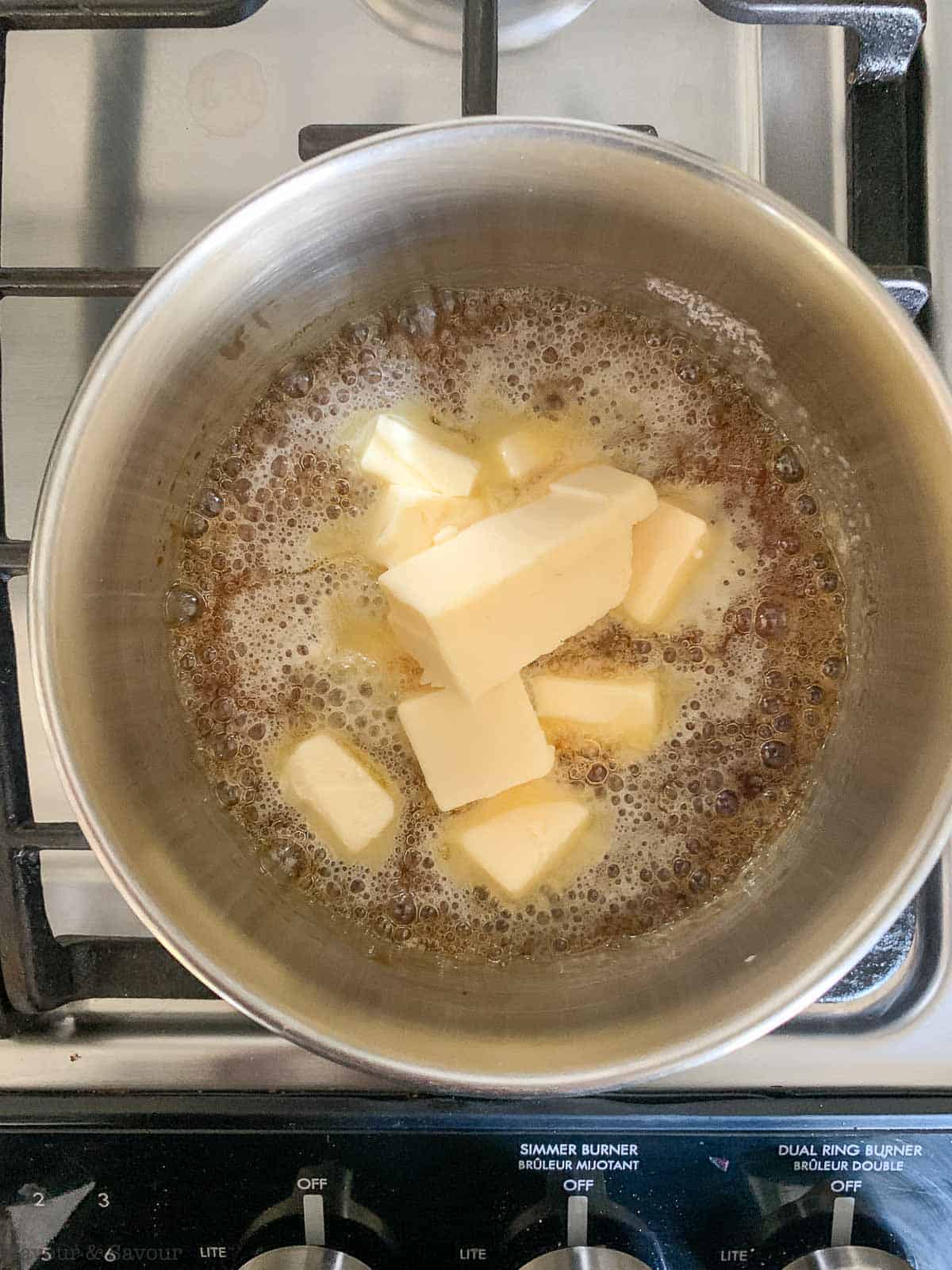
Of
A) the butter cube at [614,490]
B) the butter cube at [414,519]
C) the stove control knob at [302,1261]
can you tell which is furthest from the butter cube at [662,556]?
the stove control knob at [302,1261]

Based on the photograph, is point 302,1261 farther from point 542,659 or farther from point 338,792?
point 542,659

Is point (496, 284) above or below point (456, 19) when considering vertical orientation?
below

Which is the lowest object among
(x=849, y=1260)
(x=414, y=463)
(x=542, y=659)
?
(x=849, y=1260)

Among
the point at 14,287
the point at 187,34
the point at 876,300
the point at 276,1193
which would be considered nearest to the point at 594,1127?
the point at 276,1193

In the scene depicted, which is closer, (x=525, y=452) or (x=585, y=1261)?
(x=585, y=1261)

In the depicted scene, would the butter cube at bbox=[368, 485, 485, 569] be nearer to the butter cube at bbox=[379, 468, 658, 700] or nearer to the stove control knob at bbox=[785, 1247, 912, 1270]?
the butter cube at bbox=[379, 468, 658, 700]

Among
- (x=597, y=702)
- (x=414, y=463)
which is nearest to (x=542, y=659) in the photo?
(x=597, y=702)

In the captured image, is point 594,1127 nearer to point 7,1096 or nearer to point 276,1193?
point 276,1193
